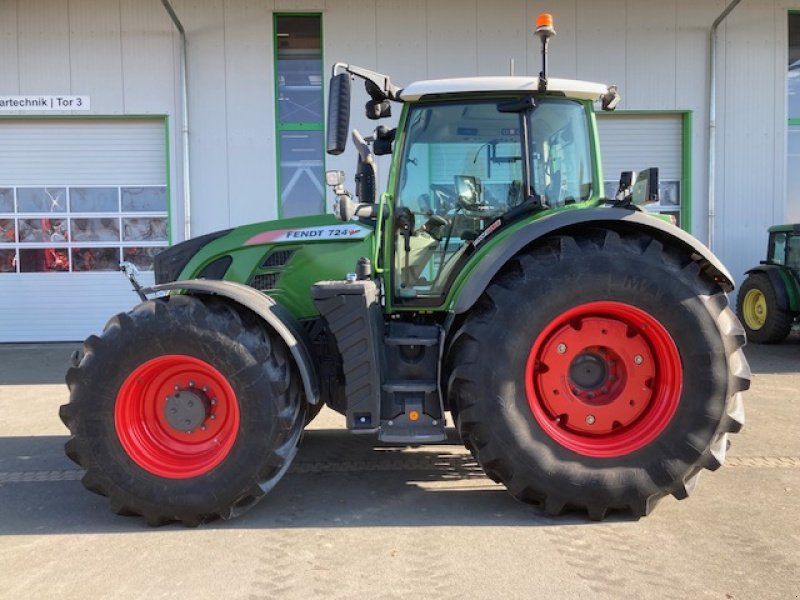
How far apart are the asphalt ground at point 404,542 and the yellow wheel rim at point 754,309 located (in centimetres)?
588

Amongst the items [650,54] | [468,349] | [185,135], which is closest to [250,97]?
[185,135]

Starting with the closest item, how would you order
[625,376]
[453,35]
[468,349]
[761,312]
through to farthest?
[468,349] < [625,376] < [761,312] < [453,35]

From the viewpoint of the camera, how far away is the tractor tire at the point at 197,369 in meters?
3.24

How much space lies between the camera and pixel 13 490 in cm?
391

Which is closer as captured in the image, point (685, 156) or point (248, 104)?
point (248, 104)

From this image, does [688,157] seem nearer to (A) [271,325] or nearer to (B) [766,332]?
(B) [766,332]

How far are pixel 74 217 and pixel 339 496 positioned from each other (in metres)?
8.33

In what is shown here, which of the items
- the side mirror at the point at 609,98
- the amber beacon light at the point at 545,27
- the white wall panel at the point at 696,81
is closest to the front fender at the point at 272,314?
the amber beacon light at the point at 545,27

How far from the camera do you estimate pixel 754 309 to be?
9.73 metres

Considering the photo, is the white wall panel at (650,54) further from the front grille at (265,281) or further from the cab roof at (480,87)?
the front grille at (265,281)

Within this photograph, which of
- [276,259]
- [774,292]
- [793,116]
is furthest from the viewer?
[793,116]

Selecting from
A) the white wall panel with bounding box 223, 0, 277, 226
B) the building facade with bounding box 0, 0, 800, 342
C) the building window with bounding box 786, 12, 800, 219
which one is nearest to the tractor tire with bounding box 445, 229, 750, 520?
the building facade with bounding box 0, 0, 800, 342

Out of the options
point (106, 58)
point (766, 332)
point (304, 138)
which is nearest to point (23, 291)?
point (106, 58)

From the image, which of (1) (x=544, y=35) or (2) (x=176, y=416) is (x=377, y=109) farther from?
(2) (x=176, y=416)
